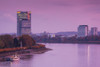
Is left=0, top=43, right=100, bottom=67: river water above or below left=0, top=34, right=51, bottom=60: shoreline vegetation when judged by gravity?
below

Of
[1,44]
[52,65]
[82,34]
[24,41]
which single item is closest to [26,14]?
[82,34]

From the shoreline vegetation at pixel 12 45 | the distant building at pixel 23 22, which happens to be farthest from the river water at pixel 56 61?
the distant building at pixel 23 22

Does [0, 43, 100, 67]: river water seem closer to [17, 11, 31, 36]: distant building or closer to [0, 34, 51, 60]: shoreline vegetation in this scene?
[0, 34, 51, 60]: shoreline vegetation

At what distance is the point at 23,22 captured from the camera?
13625 centimetres

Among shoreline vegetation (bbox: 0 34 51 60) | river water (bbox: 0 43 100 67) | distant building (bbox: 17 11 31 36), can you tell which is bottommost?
river water (bbox: 0 43 100 67)

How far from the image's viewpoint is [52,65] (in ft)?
80.3

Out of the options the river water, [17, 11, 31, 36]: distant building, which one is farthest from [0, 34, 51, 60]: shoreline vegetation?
[17, 11, 31, 36]: distant building

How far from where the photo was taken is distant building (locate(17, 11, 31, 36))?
442ft

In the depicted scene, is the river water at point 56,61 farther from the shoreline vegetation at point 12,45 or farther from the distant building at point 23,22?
the distant building at point 23,22

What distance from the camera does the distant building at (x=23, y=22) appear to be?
134625 mm

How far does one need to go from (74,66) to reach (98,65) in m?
2.67

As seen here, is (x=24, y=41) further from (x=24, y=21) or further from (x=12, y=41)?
(x=24, y=21)

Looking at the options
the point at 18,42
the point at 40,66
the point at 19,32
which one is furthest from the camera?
the point at 19,32

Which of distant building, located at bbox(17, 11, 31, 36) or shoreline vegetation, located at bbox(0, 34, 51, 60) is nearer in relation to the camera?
shoreline vegetation, located at bbox(0, 34, 51, 60)
